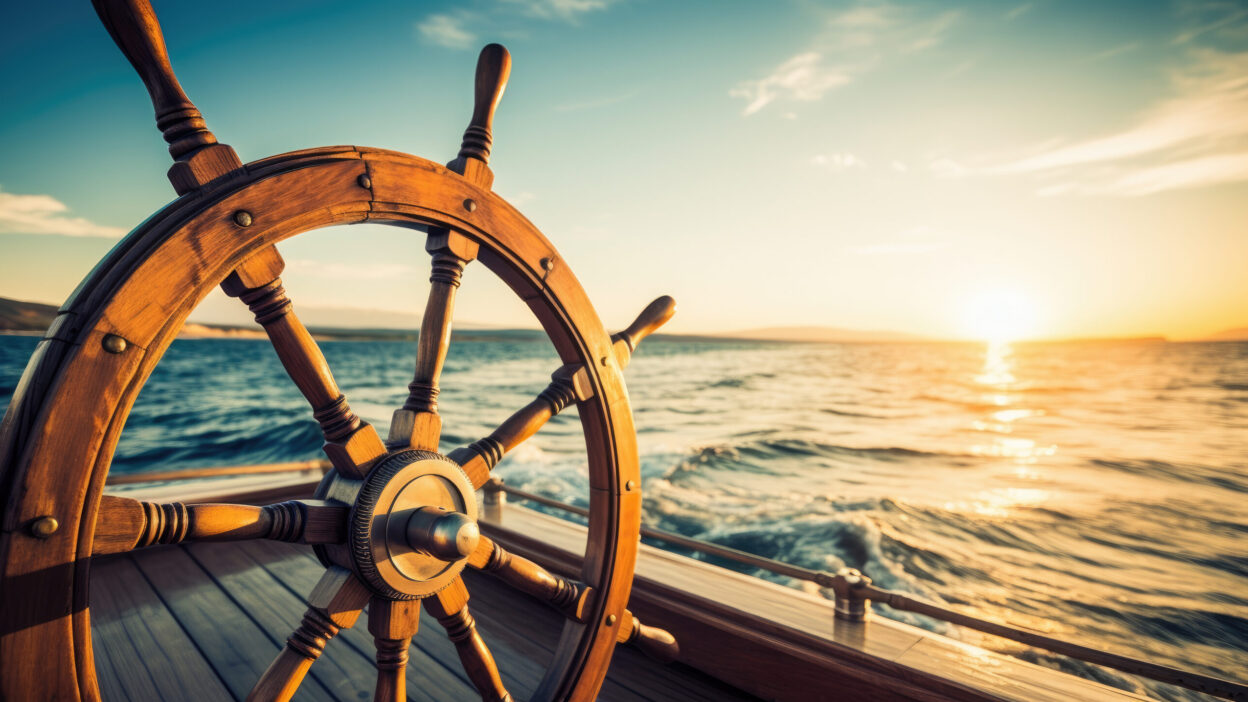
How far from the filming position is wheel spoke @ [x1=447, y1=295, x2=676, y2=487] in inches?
45.3

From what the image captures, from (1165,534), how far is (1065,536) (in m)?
1.03

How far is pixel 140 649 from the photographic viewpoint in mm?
1711

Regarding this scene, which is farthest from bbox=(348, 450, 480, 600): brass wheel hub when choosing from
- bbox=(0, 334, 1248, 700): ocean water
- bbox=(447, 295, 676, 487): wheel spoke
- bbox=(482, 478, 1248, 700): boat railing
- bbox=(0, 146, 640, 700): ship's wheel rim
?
bbox=(0, 334, 1248, 700): ocean water

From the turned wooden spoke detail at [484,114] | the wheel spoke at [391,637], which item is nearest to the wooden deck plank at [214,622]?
the wheel spoke at [391,637]

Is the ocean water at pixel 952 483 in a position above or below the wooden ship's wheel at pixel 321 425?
below

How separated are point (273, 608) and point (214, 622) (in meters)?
0.15

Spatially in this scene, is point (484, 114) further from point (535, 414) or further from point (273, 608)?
point (273, 608)

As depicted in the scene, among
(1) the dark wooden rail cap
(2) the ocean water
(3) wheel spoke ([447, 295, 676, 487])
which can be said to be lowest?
(2) the ocean water

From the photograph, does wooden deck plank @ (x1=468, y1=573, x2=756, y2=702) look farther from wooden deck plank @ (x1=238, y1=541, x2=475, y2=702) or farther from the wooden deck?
wooden deck plank @ (x1=238, y1=541, x2=475, y2=702)

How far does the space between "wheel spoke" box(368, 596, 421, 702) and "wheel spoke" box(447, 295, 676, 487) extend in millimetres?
224

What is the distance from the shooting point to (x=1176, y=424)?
13273mm

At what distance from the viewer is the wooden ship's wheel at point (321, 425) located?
66cm

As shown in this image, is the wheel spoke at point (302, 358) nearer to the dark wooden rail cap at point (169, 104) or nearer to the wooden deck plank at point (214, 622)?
the dark wooden rail cap at point (169, 104)

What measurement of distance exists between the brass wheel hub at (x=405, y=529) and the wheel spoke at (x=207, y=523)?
5 cm
